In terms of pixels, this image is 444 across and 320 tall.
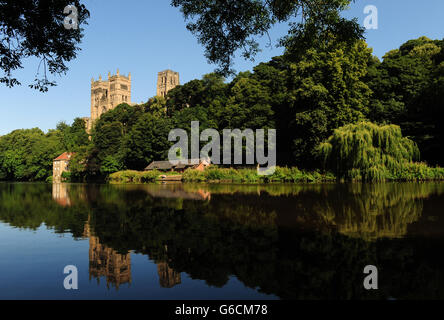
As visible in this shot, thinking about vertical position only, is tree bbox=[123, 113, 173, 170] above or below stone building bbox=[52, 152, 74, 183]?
above

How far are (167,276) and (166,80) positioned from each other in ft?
391

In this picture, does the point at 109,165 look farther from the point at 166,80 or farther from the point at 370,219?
the point at 166,80

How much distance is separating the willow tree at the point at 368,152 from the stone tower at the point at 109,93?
102 meters

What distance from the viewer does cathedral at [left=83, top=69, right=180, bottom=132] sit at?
116 meters

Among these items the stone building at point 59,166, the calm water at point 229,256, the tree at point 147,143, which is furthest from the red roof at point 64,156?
the calm water at point 229,256

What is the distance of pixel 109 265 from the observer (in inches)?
172

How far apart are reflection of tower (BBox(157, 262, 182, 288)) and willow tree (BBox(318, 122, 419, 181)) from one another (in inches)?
812

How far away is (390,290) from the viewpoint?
3258 mm

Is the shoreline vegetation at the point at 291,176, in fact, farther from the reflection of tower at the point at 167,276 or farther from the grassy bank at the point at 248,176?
the reflection of tower at the point at 167,276

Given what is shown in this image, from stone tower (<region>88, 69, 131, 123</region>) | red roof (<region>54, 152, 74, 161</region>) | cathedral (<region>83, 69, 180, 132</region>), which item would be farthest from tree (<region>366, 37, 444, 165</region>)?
stone tower (<region>88, 69, 131, 123</region>)

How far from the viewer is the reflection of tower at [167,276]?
364cm

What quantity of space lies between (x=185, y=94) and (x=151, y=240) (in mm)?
59561

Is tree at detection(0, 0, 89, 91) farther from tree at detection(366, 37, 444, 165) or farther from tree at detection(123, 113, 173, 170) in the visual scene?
tree at detection(123, 113, 173, 170)

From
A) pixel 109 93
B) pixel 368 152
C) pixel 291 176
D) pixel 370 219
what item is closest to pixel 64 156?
pixel 291 176
